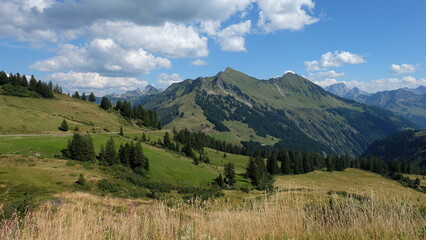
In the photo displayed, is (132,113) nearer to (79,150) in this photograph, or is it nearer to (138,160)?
(138,160)

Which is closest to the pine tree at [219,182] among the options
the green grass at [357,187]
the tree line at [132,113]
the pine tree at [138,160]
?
the green grass at [357,187]

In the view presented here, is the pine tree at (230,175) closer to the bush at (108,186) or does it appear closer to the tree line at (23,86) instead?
the bush at (108,186)

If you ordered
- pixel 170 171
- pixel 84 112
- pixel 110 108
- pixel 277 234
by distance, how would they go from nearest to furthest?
1. pixel 277 234
2. pixel 170 171
3. pixel 84 112
4. pixel 110 108

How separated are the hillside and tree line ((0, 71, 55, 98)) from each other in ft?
17.0

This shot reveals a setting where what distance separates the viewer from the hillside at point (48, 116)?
3780 inches

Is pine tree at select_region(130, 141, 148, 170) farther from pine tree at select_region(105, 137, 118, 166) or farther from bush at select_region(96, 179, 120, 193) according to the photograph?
bush at select_region(96, 179, 120, 193)

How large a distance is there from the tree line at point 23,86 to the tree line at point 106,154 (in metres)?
89.5

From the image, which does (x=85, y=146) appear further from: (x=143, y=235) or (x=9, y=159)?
(x=143, y=235)

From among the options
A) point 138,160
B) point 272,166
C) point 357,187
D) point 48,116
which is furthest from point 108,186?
point 272,166

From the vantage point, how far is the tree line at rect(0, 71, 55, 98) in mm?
134250

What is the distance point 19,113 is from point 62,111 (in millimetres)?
30747

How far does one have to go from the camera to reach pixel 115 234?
19.8 ft

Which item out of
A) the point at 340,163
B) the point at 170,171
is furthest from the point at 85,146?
the point at 340,163

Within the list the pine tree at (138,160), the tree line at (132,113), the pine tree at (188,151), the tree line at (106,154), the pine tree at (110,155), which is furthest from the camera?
the tree line at (132,113)
